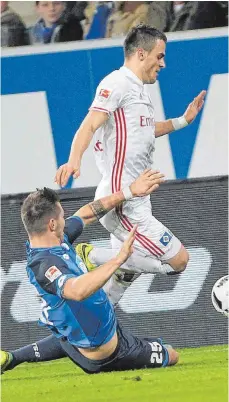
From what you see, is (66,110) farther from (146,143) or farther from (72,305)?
(72,305)

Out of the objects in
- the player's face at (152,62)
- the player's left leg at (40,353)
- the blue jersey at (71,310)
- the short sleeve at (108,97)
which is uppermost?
the player's face at (152,62)

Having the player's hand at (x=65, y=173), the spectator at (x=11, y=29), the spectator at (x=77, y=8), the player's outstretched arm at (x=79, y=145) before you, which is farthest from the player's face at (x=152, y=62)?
the spectator at (x=11, y=29)

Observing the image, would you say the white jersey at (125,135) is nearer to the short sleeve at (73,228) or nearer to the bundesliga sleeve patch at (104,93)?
the bundesliga sleeve patch at (104,93)

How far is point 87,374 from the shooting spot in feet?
29.0

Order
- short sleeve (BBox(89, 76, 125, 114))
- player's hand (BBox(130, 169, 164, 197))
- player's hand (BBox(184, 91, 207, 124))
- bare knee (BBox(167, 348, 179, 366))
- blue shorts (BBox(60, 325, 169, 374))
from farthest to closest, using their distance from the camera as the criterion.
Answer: player's hand (BBox(184, 91, 207, 124)), short sleeve (BBox(89, 76, 125, 114)), bare knee (BBox(167, 348, 179, 366)), player's hand (BBox(130, 169, 164, 197)), blue shorts (BBox(60, 325, 169, 374))

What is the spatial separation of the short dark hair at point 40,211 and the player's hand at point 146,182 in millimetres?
891

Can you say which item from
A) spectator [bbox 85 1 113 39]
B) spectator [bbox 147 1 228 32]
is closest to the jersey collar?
spectator [bbox 147 1 228 32]

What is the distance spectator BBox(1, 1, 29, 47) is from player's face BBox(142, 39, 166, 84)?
258 centimetres

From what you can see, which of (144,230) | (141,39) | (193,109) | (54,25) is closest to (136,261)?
(144,230)

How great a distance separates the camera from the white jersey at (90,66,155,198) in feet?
29.8

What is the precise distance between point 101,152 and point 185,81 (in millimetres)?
2563

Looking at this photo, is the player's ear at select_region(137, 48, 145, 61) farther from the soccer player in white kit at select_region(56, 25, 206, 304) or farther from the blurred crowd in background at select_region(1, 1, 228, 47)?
the blurred crowd in background at select_region(1, 1, 228, 47)

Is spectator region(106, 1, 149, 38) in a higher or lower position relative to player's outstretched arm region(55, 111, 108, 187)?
higher

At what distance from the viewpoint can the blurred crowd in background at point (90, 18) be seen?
11.4 metres
